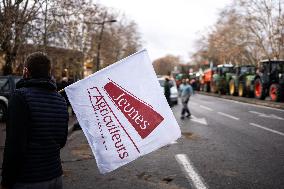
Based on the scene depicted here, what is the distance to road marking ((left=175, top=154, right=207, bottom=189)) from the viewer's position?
6.43 metres

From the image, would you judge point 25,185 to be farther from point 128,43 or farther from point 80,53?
point 128,43

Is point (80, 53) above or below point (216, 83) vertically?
above

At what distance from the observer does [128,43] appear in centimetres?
8662

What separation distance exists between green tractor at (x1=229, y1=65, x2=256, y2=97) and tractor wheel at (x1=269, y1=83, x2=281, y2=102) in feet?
11.1

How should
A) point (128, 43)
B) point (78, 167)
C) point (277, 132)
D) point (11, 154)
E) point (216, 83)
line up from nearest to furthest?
1. point (11, 154)
2. point (78, 167)
3. point (277, 132)
4. point (216, 83)
5. point (128, 43)

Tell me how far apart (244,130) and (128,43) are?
74316 mm

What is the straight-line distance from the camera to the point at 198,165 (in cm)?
788

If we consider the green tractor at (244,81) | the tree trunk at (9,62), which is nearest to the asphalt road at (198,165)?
the tree trunk at (9,62)

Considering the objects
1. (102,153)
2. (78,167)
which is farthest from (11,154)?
(78,167)

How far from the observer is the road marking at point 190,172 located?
6434 millimetres

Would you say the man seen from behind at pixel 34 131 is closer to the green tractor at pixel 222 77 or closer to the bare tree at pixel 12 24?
the bare tree at pixel 12 24

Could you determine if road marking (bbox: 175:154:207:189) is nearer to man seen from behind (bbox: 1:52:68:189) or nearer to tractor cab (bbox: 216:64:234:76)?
man seen from behind (bbox: 1:52:68:189)

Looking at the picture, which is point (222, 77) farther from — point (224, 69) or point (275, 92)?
point (275, 92)

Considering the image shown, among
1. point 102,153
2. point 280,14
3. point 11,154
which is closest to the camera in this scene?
point 11,154
